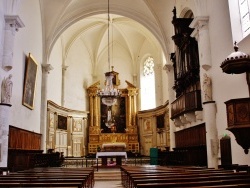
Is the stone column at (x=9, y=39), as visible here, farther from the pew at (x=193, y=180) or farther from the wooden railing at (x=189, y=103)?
the pew at (x=193, y=180)

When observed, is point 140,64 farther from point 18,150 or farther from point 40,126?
point 18,150

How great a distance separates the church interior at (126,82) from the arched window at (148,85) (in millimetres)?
79

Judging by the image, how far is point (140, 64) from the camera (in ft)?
76.3

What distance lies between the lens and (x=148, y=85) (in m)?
22.8

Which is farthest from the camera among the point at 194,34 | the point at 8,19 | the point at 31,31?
the point at 31,31

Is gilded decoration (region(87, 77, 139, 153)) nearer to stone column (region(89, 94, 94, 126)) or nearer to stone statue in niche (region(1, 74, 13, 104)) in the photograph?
stone column (region(89, 94, 94, 126))

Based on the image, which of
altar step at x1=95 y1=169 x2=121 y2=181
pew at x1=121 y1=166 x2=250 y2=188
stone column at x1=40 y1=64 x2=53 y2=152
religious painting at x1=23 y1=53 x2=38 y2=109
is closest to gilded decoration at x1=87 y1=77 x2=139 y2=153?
stone column at x1=40 y1=64 x2=53 y2=152

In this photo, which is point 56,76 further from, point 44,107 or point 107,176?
point 107,176

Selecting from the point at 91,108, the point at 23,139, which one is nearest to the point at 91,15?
the point at 91,108

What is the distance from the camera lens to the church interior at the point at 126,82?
28.3ft

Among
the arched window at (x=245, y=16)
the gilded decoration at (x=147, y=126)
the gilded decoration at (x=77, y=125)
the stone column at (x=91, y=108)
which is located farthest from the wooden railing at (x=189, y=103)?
the stone column at (x=91, y=108)

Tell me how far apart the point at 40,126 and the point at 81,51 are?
9.24m

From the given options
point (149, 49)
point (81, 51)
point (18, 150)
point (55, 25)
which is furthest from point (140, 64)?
point (18, 150)

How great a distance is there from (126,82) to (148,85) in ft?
5.71
